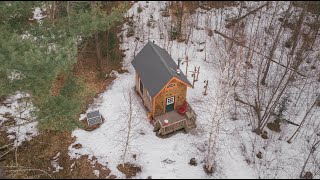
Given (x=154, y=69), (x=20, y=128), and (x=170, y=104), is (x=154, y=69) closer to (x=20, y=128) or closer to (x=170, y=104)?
(x=170, y=104)

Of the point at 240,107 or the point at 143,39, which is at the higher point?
the point at 143,39

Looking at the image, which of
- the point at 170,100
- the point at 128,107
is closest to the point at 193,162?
the point at 170,100

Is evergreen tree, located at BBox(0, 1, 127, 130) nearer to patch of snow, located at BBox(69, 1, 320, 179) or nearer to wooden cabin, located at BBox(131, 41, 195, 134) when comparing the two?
patch of snow, located at BBox(69, 1, 320, 179)

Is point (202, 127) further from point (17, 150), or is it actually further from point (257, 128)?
point (17, 150)

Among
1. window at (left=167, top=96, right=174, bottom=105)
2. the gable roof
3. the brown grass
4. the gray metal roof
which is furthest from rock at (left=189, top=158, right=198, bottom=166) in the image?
the gray metal roof

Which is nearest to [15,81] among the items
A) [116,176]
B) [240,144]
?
[116,176]

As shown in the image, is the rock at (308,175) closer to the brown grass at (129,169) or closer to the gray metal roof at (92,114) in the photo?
the brown grass at (129,169)
